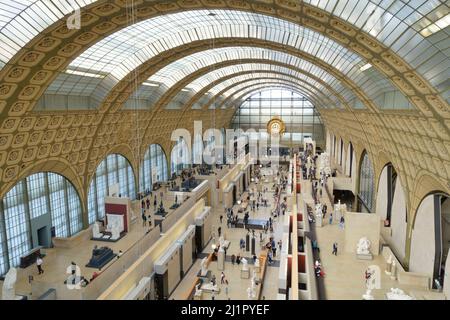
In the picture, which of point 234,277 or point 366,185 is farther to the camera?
point 366,185

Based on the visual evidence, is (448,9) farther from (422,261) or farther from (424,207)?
(422,261)

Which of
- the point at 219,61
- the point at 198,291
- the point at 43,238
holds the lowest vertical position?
the point at 198,291

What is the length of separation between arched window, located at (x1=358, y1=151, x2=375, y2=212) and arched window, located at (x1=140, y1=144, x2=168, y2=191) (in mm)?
24066

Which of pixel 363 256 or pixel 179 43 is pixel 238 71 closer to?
pixel 179 43

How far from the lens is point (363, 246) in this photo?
69.1ft

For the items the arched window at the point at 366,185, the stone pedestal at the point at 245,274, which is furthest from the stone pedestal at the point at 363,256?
the arched window at the point at 366,185

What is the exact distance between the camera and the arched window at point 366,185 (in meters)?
34.8

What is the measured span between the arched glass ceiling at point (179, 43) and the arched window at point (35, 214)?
6863 millimetres

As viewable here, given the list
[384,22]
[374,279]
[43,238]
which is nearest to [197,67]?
[43,238]

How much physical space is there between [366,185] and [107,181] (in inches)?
1028

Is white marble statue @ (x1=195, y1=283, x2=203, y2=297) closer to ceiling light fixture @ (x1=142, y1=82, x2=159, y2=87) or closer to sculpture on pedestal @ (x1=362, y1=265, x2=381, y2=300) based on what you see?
sculpture on pedestal @ (x1=362, y1=265, x2=381, y2=300)

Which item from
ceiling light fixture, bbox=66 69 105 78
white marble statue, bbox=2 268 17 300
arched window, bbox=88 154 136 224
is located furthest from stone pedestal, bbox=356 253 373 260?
arched window, bbox=88 154 136 224

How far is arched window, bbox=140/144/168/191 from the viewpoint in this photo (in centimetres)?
4238
